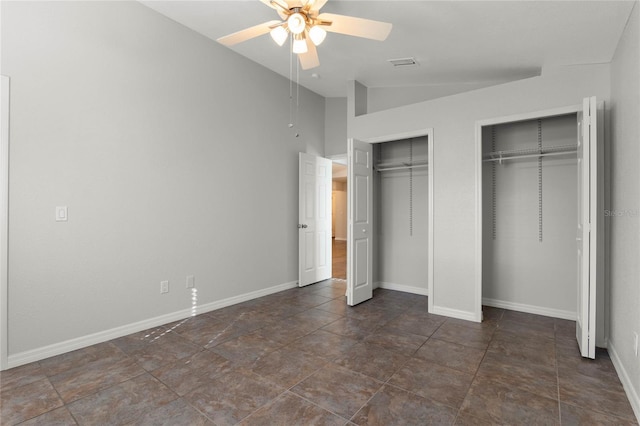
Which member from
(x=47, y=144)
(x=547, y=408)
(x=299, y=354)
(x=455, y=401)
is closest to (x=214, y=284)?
(x=299, y=354)

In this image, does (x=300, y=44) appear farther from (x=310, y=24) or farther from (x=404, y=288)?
(x=404, y=288)

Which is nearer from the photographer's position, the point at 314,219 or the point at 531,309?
the point at 531,309

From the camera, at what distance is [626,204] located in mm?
2398

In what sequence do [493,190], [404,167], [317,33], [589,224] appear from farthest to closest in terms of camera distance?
1. [404,167]
2. [493,190]
3. [589,224]
4. [317,33]

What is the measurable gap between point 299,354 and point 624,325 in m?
2.47

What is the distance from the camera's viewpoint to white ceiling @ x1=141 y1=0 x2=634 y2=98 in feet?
8.73

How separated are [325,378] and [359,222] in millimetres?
2268

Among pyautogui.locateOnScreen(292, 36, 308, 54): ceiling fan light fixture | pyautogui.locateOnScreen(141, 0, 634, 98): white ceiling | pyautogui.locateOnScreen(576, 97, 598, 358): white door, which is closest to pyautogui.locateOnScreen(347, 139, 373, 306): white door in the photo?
pyautogui.locateOnScreen(141, 0, 634, 98): white ceiling

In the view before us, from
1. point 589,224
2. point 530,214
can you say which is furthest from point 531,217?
point 589,224

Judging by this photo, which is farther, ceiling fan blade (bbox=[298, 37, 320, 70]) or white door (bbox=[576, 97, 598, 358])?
ceiling fan blade (bbox=[298, 37, 320, 70])

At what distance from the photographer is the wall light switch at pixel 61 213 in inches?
110

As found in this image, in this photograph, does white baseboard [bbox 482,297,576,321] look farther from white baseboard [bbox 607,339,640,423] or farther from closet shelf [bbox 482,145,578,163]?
closet shelf [bbox 482,145,578,163]

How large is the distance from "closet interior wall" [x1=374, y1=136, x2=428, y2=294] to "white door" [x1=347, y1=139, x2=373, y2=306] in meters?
0.59

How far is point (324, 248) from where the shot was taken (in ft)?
18.7
